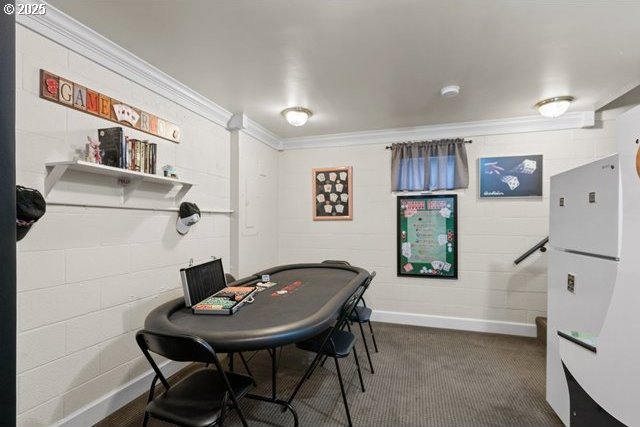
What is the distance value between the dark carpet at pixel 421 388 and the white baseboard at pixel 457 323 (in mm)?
169

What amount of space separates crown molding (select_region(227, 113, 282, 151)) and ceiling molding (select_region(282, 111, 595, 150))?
0.59ft

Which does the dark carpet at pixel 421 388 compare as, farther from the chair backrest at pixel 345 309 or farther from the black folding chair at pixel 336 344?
the chair backrest at pixel 345 309

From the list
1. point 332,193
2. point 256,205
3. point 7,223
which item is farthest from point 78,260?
point 332,193

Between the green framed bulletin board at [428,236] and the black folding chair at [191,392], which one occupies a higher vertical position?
the green framed bulletin board at [428,236]

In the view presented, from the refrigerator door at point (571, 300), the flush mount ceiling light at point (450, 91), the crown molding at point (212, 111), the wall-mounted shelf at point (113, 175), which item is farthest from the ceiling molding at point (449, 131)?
the wall-mounted shelf at point (113, 175)

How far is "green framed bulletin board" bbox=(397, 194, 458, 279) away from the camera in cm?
373

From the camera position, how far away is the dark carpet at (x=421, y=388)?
2.04 metres

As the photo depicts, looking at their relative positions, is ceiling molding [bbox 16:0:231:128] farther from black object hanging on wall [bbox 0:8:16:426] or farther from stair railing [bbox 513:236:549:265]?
stair railing [bbox 513:236:549:265]

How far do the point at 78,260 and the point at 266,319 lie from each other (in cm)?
126

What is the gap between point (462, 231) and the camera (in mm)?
3713

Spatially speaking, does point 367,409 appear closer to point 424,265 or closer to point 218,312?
point 218,312

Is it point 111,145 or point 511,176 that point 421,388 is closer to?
point 511,176

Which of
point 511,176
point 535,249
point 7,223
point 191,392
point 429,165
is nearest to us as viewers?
point 7,223

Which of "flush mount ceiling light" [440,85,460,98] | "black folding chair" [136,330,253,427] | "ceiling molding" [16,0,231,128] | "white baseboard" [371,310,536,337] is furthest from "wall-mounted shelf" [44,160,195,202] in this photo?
"white baseboard" [371,310,536,337]
